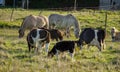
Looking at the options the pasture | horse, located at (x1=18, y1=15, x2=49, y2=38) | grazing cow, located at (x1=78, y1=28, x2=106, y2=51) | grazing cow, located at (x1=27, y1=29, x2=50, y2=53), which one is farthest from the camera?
horse, located at (x1=18, y1=15, x2=49, y2=38)

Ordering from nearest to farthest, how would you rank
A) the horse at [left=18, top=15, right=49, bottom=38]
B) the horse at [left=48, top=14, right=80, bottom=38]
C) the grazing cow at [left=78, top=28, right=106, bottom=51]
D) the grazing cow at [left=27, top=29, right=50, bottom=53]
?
the grazing cow at [left=27, top=29, right=50, bottom=53]
the grazing cow at [left=78, top=28, right=106, bottom=51]
the horse at [left=18, top=15, right=49, bottom=38]
the horse at [left=48, top=14, right=80, bottom=38]

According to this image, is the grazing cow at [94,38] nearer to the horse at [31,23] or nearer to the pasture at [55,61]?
the pasture at [55,61]

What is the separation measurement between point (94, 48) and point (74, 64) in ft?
19.2

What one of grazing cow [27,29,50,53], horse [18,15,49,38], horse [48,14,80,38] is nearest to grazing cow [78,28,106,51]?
grazing cow [27,29,50,53]

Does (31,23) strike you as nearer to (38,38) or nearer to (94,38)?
(94,38)

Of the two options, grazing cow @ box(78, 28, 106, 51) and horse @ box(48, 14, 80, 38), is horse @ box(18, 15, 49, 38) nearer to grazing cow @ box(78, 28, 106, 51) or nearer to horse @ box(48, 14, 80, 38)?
horse @ box(48, 14, 80, 38)

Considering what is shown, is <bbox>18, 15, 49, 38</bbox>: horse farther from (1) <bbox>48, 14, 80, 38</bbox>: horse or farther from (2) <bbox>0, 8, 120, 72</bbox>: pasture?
(2) <bbox>0, 8, 120, 72</bbox>: pasture

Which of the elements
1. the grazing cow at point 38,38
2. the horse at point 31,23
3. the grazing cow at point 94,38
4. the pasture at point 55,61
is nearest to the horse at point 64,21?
the horse at point 31,23

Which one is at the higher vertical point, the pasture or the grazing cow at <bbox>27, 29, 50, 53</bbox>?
the grazing cow at <bbox>27, 29, 50, 53</bbox>

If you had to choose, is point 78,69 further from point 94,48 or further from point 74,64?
point 94,48

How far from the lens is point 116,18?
3375cm

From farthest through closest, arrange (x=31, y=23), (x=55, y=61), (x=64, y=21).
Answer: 1. (x=64, y=21)
2. (x=31, y=23)
3. (x=55, y=61)

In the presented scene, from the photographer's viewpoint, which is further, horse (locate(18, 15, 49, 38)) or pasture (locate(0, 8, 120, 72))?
horse (locate(18, 15, 49, 38))

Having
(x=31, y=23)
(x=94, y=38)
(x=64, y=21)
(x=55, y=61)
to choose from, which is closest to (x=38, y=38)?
(x=55, y=61)
